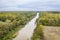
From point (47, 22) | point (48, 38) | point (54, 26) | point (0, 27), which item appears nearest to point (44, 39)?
point (48, 38)

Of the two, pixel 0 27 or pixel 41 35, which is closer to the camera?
pixel 41 35

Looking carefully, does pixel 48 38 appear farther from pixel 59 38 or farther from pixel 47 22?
pixel 47 22

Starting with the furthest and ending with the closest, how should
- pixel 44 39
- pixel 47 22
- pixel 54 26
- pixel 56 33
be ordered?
1. pixel 47 22
2. pixel 54 26
3. pixel 56 33
4. pixel 44 39

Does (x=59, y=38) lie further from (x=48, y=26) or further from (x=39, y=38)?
(x=48, y=26)

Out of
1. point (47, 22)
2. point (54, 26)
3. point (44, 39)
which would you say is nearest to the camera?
point (44, 39)

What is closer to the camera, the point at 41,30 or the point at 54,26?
the point at 41,30

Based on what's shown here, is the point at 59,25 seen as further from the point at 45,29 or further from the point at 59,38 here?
the point at 59,38

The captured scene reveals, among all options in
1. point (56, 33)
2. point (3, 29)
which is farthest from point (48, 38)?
point (3, 29)

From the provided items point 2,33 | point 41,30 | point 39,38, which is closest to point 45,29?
point 41,30
